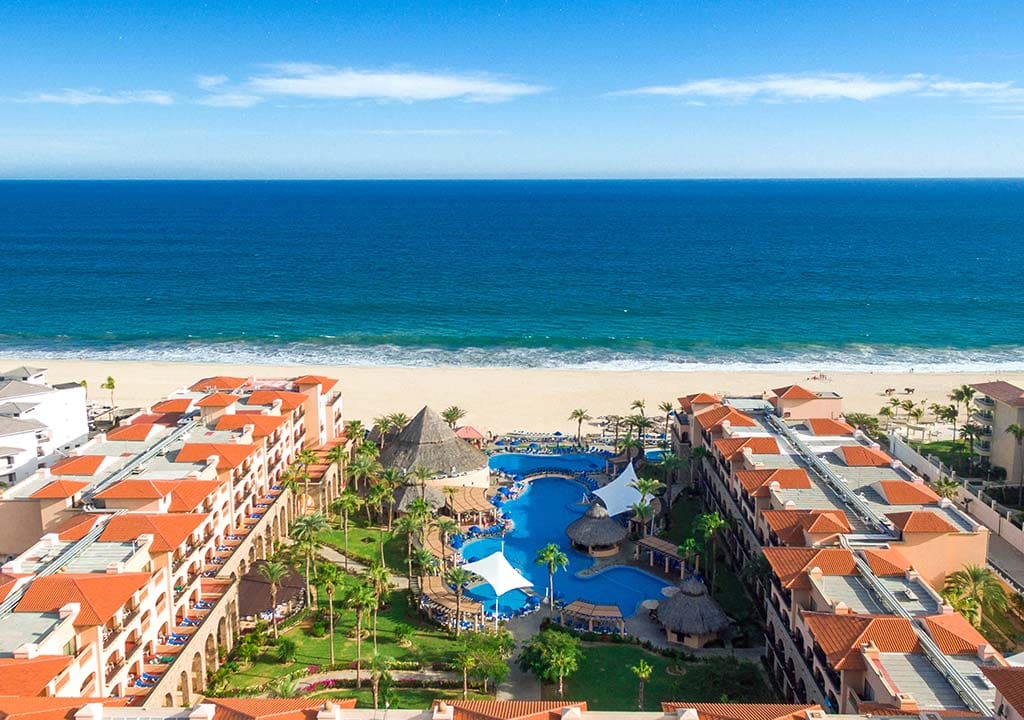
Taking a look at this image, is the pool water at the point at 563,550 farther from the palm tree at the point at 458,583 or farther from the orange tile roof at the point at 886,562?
the orange tile roof at the point at 886,562

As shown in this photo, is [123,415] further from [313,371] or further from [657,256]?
[657,256]

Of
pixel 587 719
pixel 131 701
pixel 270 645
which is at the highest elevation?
pixel 587 719

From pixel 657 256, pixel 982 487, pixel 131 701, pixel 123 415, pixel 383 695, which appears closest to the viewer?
pixel 131 701

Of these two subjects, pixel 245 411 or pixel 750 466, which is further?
pixel 245 411

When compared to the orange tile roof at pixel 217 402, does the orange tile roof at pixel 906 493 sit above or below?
below

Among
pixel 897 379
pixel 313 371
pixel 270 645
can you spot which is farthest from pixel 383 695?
pixel 897 379

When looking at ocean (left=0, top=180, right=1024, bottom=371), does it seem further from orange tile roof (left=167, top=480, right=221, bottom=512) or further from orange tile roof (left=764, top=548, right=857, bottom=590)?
orange tile roof (left=764, top=548, right=857, bottom=590)

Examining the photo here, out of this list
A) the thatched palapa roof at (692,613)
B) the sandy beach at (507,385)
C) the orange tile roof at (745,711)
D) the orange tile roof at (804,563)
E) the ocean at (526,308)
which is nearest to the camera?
the orange tile roof at (745,711)

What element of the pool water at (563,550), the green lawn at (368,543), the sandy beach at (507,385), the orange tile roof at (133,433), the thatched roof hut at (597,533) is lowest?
the pool water at (563,550)

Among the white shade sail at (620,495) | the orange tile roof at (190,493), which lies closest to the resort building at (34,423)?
the orange tile roof at (190,493)
